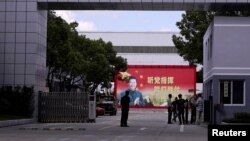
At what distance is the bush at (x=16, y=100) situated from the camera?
2773 centimetres

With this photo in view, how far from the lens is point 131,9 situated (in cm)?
2844

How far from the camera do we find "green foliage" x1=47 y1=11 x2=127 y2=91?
44094 millimetres

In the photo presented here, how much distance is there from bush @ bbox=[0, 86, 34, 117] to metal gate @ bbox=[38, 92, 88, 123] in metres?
1.21

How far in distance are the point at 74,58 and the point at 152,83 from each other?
107 ft

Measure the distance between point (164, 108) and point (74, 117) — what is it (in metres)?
51.3

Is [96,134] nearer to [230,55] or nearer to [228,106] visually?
[228,106]

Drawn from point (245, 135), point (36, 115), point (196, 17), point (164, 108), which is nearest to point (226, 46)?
point (36, 115)

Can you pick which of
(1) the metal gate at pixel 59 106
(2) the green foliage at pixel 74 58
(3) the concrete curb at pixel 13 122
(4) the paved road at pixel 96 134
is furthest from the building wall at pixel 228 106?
(2) the green foliage at pixel 74 58

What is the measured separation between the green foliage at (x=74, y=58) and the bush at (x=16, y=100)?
15.4 m

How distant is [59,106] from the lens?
29.2 metres

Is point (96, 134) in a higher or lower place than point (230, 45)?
lower

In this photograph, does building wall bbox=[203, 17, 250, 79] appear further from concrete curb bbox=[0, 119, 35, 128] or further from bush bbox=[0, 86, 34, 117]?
concrete curb bbox=[0, 119, 35, 128]

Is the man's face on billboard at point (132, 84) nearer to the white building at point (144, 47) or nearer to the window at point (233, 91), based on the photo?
the white building at point (144, 47)

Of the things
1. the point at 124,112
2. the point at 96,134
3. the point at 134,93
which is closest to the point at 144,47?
the point at 134,93
